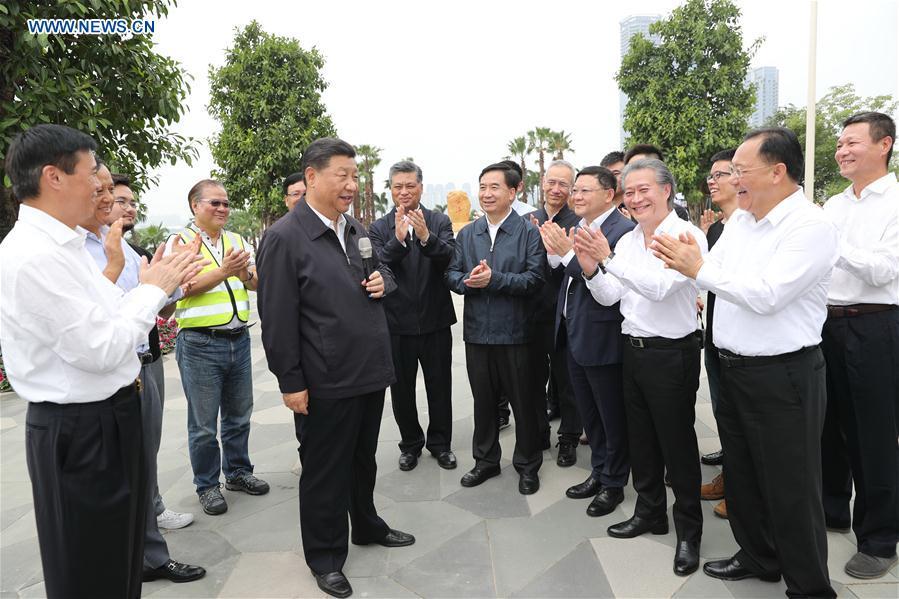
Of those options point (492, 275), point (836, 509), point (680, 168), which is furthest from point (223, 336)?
point (680, 168)

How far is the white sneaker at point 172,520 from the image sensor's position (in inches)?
135

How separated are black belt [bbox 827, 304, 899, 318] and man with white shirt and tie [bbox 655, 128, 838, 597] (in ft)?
1.91

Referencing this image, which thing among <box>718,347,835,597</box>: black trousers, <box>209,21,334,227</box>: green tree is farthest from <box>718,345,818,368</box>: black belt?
<box>209,21,334,227</box>: green tree

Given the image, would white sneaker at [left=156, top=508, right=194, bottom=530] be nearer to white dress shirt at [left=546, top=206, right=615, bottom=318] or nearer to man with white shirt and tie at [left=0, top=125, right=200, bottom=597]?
man with white shirt and tie at [left=0, top=125, right=200, bottom=597]

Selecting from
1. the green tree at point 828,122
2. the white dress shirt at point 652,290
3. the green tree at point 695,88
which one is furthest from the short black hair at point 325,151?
the green tree at point 828,122

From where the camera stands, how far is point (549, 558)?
2980 mm

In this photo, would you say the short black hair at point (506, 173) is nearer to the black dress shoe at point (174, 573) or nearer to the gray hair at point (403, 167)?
the gray hair at point (403, 167)

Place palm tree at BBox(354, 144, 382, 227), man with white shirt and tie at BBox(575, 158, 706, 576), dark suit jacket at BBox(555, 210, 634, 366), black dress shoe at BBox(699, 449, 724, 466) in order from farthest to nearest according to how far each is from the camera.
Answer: palm tree at BBox(354, 144, 382, 227) < black dress shoe at BBox(699, 449, 724, 466) < dark suit jacket at BBox(555, 210, 634, 366) < man with white shirt and tie at BBox(575, 158, 706, 576)

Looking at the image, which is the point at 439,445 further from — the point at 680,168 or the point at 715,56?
the point at 715,56

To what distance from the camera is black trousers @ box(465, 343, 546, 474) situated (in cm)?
382

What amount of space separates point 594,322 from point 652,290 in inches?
26.2

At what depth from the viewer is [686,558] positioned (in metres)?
2.83

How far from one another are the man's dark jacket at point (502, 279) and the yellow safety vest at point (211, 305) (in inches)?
57.7

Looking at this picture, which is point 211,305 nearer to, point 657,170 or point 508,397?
point 508,397
